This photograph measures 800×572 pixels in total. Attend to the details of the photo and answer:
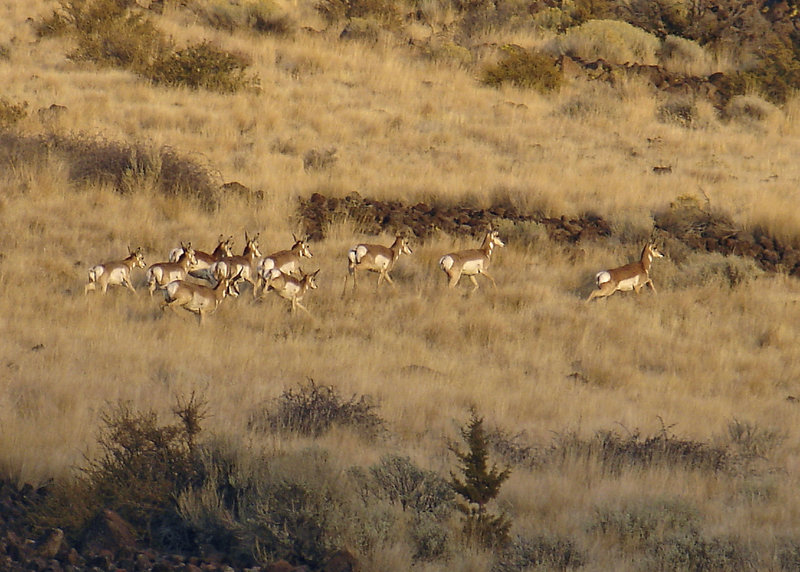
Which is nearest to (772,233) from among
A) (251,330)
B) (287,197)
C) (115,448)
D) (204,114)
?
(287,197)

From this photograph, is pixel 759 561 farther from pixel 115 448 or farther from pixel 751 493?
pixel 115 448

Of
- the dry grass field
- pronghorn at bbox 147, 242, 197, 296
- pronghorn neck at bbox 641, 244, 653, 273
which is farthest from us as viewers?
pronghorn neck at bbox 641, 244, 653, 273

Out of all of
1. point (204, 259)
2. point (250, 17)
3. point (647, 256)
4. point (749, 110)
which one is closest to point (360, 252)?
point (204, 259)

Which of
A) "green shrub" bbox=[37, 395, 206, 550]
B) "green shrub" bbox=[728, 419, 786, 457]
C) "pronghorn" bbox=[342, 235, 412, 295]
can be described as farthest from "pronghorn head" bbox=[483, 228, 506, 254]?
"green shrub" bbox=[37, 395, 206, 550]

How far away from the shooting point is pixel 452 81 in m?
26.4

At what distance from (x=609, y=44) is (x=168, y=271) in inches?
Result: 775

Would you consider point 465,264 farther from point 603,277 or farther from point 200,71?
point 200,71

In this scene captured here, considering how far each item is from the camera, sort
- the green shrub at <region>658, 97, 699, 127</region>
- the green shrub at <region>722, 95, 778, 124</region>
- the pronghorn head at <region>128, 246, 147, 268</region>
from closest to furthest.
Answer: the pronghorn head at <region>128, 246, 147, 268</region> < the green shrub at <region>658, 97, 699, 127</region> < the green shrub at <region>722, 95, 778, 124</region>

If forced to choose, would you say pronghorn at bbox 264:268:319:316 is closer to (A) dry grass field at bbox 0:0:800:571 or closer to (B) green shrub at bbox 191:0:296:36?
(A) dry grass field at bbox 0:0:800:571

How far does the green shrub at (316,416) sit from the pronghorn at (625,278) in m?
6.21

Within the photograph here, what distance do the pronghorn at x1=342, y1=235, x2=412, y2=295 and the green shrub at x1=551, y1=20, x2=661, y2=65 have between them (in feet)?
53.4

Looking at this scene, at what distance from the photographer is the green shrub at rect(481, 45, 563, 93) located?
26297 millimetres

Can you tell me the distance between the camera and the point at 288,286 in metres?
13.6

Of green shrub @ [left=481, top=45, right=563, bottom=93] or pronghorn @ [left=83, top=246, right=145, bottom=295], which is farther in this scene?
green shrub @ [left=481, top=45, right=563, bottom=93]
